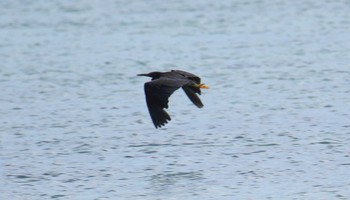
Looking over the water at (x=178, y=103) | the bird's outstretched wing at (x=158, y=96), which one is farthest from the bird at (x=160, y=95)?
the water at (x=178, y=103)

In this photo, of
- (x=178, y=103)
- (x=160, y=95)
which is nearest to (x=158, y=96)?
(x=160, y=95)

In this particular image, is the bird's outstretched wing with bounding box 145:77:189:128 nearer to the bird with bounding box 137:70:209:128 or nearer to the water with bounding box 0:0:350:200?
the bird with bounding box 137:70:209:128

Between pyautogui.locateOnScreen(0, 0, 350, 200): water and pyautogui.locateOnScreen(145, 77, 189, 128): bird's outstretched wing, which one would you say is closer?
pyautogui.locateOnScreen(145, 77, 189, 128): bird's outstretched wing

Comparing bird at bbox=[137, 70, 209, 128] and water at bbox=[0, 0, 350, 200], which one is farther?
water at bbox=[0, 0, 350, 200]

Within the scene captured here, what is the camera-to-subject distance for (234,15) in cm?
2958

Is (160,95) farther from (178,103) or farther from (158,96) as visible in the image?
(178,103)

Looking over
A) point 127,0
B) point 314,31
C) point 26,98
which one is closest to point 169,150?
point 26,98

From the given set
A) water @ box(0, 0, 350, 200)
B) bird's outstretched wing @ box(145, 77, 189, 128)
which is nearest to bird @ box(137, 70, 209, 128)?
bird's outstretched wing @ box(145, 77, 189, 128)

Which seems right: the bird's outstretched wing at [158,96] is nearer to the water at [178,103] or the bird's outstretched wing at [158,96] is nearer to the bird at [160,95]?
the bird at [160,95]

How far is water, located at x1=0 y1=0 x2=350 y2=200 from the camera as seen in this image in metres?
12.5

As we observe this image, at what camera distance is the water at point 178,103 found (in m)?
12.5

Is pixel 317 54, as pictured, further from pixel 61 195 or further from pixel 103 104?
pixel 61 195

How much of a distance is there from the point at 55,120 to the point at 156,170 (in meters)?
4.05

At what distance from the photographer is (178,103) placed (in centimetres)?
1819
